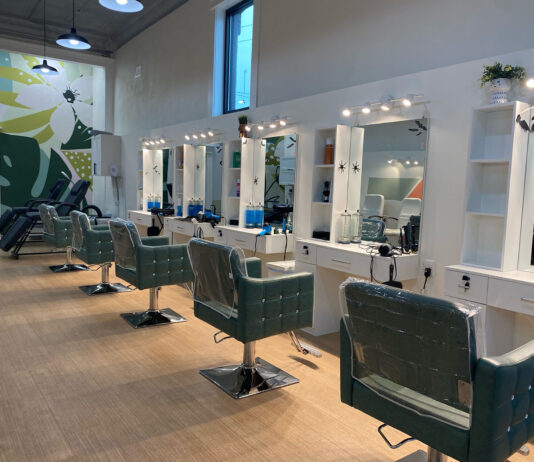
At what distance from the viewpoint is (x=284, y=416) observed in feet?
8.92

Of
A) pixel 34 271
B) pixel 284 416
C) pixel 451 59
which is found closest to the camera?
pixel 284 416

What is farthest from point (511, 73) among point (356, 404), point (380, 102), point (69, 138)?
point (69, 138)

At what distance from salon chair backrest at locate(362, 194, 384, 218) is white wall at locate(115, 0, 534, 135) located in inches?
43.2

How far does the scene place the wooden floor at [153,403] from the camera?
2.35 metres

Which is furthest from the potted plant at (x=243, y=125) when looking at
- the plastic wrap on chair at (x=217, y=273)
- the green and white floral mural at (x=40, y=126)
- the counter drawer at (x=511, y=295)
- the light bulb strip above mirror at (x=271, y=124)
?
the green and white floral mural at (x=40, y=126)

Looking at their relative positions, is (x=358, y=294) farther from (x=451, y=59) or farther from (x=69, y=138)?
(x=69, y=138)

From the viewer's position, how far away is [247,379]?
3.10 meters

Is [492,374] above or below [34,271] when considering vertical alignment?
above

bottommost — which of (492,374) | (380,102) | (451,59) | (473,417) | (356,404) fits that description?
(356,404)

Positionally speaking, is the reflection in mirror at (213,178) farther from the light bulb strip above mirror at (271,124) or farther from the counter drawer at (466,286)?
the counter drawer at (466,286)

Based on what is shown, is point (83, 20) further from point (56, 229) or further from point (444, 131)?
point (444, 131)

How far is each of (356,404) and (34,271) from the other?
5939 mm

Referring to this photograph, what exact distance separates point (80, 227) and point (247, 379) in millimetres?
3097

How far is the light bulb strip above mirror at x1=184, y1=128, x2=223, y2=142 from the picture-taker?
6.23m
